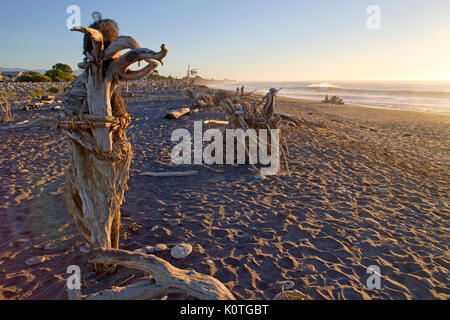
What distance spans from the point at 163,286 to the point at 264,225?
221 centimetres

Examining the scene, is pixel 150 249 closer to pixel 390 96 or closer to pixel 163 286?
pixel 163 286

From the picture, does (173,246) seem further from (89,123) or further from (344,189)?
(344,189)

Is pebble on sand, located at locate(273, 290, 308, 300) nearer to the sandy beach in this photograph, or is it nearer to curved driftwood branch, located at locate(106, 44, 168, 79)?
the sandy beach

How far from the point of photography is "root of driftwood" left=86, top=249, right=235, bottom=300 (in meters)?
1.84

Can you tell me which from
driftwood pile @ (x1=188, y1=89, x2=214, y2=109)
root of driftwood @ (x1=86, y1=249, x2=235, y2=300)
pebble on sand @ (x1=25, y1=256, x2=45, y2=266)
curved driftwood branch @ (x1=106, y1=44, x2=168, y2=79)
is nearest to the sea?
curved driftwood branch @ (x1=106, y1=44, x2=168, y2=79)

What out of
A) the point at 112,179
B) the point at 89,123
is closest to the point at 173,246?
the point at 112,179

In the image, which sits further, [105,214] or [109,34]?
[105,214]

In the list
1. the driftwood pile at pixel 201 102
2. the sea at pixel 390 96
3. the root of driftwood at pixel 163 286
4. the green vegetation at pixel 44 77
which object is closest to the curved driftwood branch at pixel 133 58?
the root of driftwood at pixel 163 286

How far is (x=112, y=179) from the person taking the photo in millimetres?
2553

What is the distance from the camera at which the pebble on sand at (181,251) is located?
303cm

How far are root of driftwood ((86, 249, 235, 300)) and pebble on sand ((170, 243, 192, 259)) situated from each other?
3.27ft

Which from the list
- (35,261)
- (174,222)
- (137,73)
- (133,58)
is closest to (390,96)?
(174,222)

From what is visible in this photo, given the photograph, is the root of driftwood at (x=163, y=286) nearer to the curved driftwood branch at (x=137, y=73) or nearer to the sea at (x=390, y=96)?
the curved driftwood branch at (x=137, y=73)
